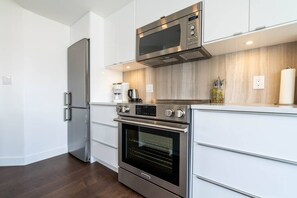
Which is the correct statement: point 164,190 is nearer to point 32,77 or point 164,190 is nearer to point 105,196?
point 105,196

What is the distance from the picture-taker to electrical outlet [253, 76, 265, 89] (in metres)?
1.36

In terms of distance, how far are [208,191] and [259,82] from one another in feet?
3.38

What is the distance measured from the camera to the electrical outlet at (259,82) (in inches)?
53.5

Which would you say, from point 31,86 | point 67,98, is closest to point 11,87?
point 31,86

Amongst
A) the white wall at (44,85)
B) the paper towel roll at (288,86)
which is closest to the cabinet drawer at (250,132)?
the paper towel roll at (288,86)

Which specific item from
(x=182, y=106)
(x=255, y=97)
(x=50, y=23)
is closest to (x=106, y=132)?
(x=182, y=106)

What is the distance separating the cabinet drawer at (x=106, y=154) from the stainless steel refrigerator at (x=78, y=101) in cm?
15

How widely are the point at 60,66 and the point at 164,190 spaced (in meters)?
2.46

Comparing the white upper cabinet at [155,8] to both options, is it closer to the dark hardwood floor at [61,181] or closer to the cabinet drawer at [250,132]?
the cabinet drawer at [250,132]

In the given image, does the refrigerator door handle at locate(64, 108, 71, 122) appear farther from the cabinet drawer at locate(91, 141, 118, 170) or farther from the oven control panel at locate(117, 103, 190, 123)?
the oven control panel at locate(117, 103, 190, 123)

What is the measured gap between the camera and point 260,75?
4.50 ft

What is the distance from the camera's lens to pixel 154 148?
4.58 ft

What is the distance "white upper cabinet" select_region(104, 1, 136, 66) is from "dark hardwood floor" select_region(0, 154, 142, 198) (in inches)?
Result: 58.6

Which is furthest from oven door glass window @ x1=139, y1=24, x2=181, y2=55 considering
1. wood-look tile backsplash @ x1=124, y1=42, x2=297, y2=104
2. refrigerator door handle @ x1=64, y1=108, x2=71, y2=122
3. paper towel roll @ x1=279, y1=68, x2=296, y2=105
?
refrigerator door handle @ x1=64, y1=108, x2=71, y2=122
